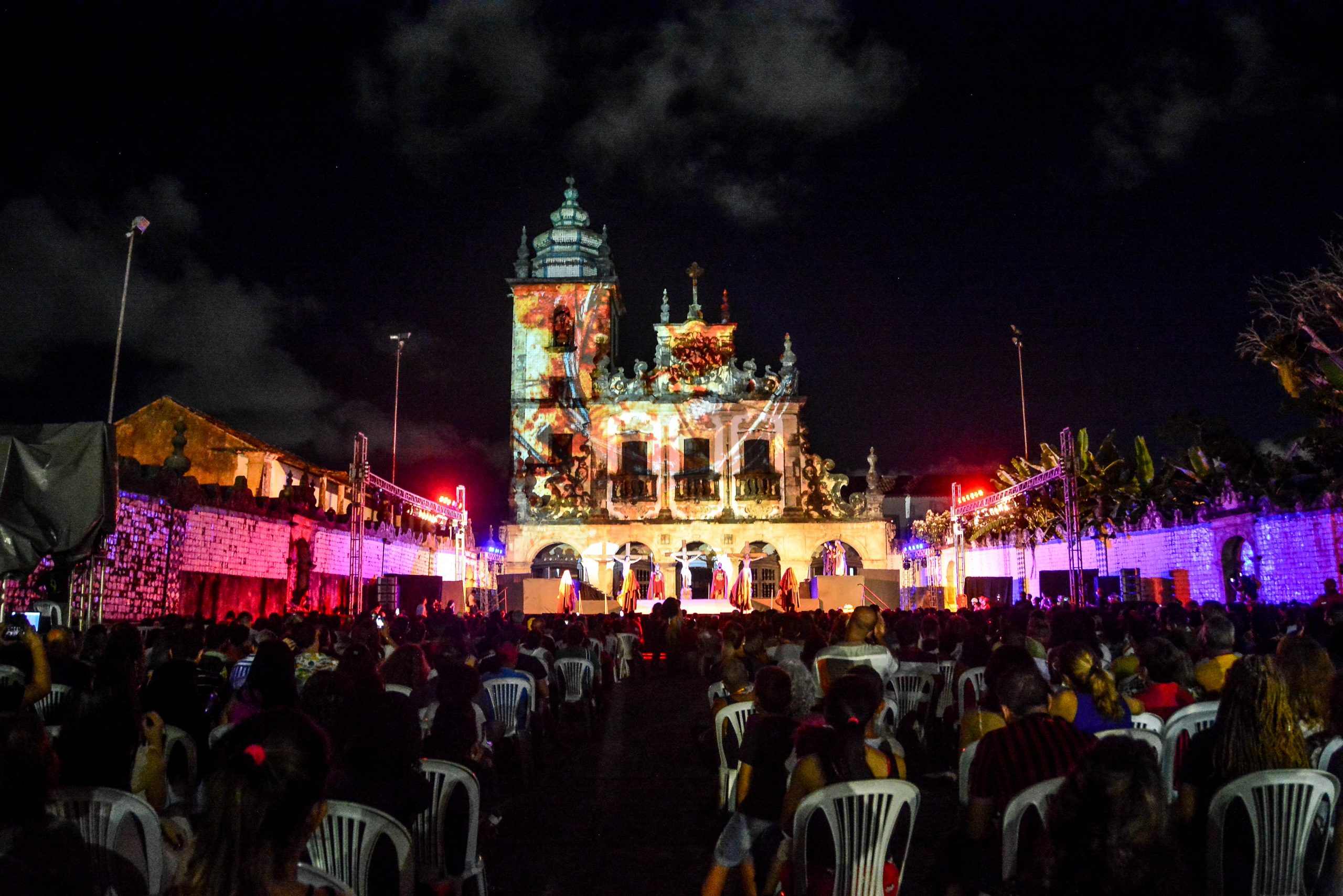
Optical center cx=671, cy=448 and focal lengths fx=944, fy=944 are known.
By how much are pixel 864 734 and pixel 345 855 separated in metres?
1.92

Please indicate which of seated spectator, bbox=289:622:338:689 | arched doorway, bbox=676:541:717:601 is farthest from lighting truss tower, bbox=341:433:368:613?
arched doorway, bbox=676:541:717:601

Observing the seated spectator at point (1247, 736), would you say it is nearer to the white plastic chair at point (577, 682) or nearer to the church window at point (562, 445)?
the white plastic chair at point (577, 682)

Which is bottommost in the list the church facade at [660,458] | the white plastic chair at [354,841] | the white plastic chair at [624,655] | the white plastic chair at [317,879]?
the white plastic chair at [624,655]

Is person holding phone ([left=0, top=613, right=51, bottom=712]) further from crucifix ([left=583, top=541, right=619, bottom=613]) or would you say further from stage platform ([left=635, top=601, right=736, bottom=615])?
crucifix ([left=583, top=541, right=619, bottom=613])

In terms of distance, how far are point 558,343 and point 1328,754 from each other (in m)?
39.1

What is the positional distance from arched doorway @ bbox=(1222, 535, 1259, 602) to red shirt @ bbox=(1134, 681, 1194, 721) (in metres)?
13.6

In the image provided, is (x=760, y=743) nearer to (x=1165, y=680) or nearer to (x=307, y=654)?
(x=1165, y=680)

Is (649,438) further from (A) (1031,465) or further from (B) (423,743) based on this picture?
(B) (423,743)

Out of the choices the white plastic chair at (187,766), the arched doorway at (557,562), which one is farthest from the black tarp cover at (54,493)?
the arched doorway at (557,562)

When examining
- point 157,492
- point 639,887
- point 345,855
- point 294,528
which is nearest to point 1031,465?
point 294,528

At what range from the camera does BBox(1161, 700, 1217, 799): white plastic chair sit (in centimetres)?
468

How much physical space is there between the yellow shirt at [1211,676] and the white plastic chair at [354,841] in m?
4.34

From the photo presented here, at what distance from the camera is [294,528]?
65.2 ft

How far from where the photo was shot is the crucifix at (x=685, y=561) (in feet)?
105
